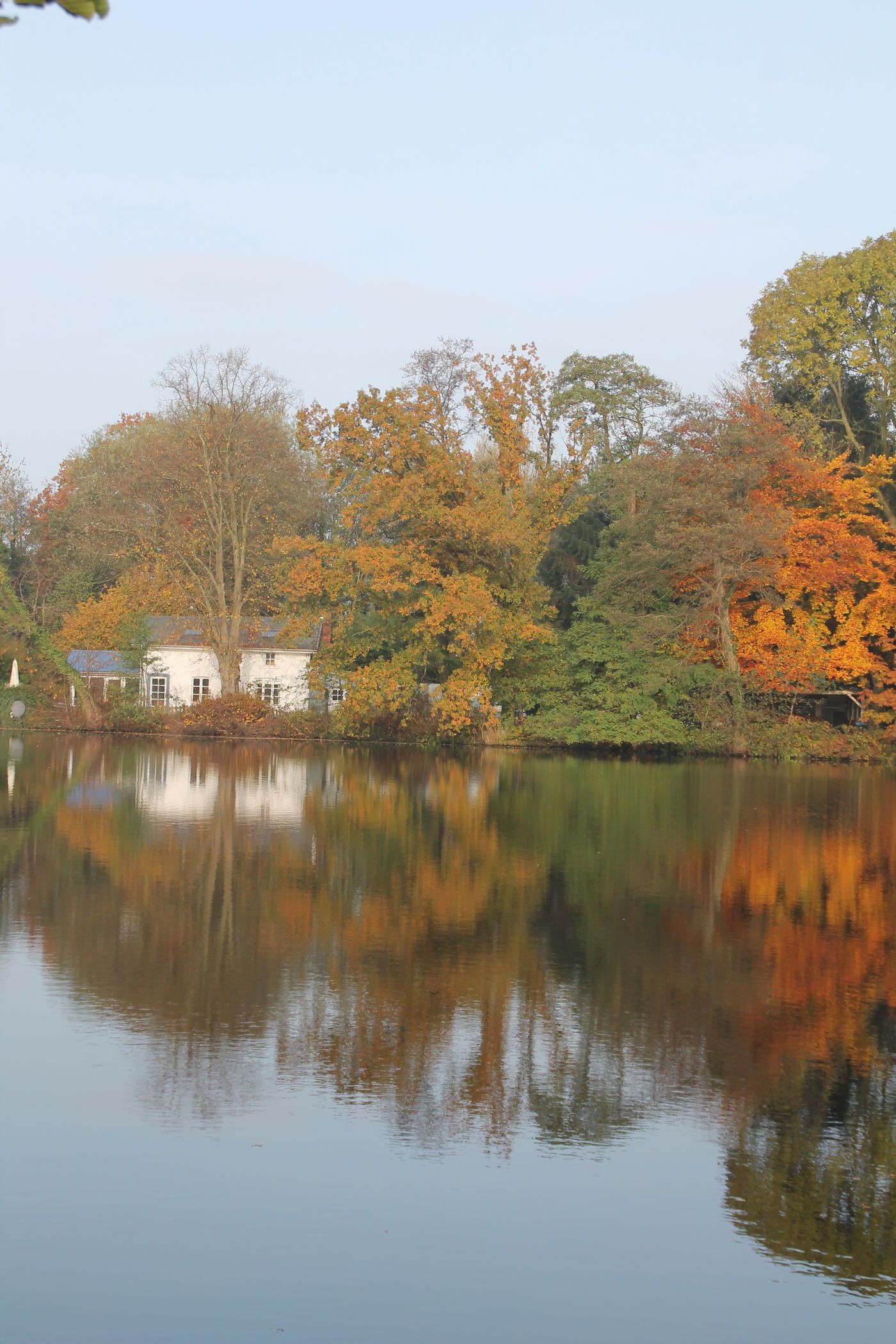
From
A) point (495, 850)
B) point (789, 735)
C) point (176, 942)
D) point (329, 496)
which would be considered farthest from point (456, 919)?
point (329, 496)

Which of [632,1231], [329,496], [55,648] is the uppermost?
[329,496]

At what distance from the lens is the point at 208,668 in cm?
5256

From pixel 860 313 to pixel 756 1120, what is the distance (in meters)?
45.3

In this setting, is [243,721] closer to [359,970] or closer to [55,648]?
[55,648]

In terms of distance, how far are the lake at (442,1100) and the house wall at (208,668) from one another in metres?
36.4

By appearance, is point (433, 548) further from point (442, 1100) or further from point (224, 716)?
point (442, 1100)

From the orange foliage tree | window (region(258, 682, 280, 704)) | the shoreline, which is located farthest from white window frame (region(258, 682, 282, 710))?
the orange foliage tree

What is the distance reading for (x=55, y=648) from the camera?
4934cm

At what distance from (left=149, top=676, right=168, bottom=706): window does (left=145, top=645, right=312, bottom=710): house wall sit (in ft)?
0.41

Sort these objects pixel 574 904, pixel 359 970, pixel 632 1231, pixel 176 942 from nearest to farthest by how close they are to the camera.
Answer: pixel 632 1231, pixel 359 970, pixel 176 942, pixel 574 904

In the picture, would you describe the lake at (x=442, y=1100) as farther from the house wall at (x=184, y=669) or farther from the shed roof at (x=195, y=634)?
the house wall at (x=184, y=669)

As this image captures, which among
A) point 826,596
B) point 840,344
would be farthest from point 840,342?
point 826,596

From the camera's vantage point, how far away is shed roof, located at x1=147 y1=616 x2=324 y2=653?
2030 inches

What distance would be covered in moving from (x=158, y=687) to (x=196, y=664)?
5.75 ft
